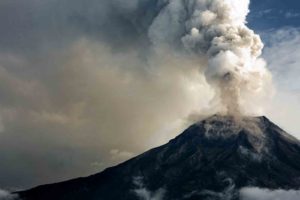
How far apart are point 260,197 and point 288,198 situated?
10515mm

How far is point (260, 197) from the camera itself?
19862 cm

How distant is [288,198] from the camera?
197375 mm
